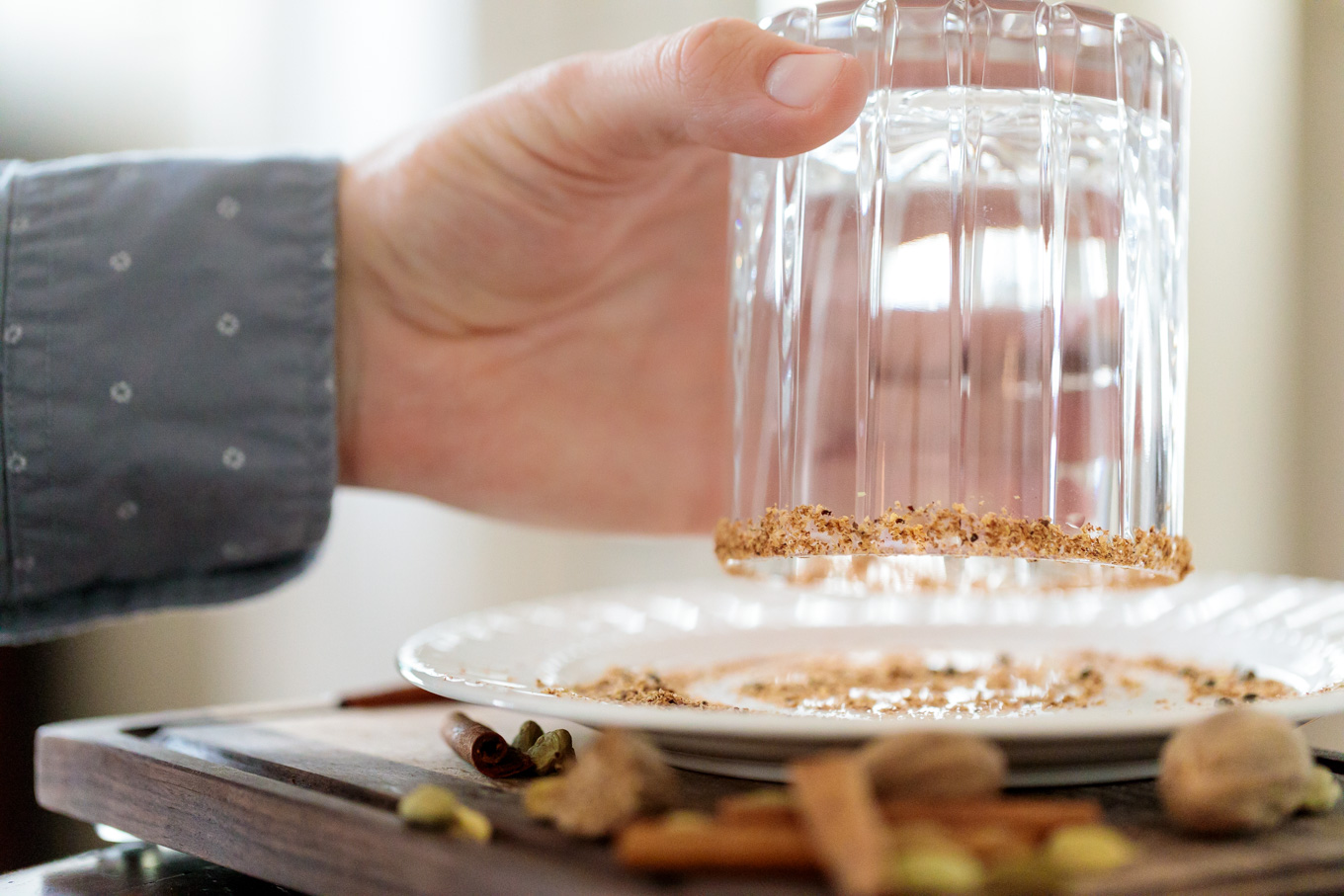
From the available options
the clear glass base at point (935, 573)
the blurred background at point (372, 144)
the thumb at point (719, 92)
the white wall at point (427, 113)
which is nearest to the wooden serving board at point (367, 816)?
the clear glass base at point (935, 573)

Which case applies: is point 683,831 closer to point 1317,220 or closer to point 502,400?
point 502,400

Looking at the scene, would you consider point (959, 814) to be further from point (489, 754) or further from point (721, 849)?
point (489, 754)

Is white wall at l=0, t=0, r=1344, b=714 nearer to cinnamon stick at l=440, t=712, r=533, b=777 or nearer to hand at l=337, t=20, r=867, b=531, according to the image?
hand at l=337, t=20, r=867, b=531

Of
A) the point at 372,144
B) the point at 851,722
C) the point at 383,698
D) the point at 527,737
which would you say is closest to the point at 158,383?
the point at 383,698

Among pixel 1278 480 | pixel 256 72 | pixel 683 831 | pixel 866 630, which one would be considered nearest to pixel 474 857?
pixel 683 831

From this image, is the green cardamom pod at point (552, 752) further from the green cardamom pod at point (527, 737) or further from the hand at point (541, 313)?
the hand at point (541, 313)

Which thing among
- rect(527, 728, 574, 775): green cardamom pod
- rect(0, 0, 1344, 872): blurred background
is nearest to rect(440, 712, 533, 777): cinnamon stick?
rect(527, 728, 574, 775): green cardamom pod
